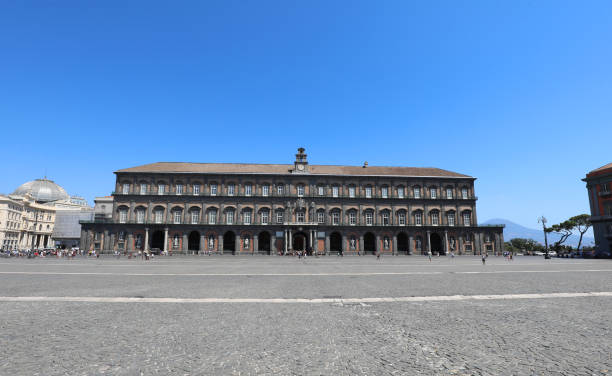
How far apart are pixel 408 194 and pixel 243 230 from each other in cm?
3005

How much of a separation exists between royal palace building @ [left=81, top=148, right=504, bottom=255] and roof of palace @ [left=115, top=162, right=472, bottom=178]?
374 millimetres

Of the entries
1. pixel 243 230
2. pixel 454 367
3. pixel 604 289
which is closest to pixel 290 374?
pixel 454 367

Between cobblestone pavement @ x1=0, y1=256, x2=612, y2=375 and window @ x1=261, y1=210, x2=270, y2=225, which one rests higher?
window @ x1=261, y1=210, x2=270, y2=225

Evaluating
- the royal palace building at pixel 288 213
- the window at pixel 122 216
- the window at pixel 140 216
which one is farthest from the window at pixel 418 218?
the window at pixel 122 216

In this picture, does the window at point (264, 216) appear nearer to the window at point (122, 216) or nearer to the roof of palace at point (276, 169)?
the roof of palace at point (276, 169)

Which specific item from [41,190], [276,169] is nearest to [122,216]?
[276,169]

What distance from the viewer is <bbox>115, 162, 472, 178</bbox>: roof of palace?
5203cm

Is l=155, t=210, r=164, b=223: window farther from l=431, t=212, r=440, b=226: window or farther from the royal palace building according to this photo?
l=431, t=212, r=440, b=226: window

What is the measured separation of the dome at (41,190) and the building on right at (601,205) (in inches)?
5749

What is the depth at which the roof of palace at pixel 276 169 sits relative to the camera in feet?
171

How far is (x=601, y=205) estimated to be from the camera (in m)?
42.0

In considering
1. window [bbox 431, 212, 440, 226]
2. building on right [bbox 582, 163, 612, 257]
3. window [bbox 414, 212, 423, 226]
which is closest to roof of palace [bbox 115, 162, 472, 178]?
window [bbox 414, 212, 423, 226]

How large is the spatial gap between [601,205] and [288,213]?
46515mm

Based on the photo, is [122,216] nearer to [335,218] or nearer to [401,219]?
[335,218]
